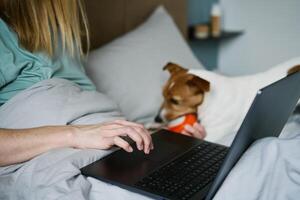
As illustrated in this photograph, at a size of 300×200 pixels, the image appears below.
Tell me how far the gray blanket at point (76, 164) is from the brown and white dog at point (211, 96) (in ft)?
1.60

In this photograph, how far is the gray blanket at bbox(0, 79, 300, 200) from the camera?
0.82 metres

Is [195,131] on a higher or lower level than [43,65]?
lower

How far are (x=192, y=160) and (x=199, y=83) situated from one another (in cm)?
63

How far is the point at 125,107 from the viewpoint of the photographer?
1.65 metres

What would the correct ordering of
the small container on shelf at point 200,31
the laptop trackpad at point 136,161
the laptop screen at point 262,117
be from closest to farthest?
the laptop screen at point 262,117
the laptop trackpad at point 136,161
the small container on shelf at point 200,31

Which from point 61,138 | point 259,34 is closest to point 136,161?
point 61,138

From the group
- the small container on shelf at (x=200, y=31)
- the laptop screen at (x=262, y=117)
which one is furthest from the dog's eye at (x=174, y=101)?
the small container on shelf at (x=200, y=31)

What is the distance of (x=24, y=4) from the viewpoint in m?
1.21

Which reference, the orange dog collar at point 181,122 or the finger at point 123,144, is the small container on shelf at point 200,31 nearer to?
the orange dog collar at point 181,122

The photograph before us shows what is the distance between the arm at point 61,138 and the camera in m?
Result: 0.98

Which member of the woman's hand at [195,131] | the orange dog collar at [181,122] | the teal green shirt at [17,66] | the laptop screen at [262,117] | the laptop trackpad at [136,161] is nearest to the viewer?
the laptop screen at [262,117]

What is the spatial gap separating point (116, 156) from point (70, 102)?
0.21 meters

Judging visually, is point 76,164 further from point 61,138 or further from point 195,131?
point 195,131

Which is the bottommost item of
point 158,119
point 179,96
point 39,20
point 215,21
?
point 158,119
